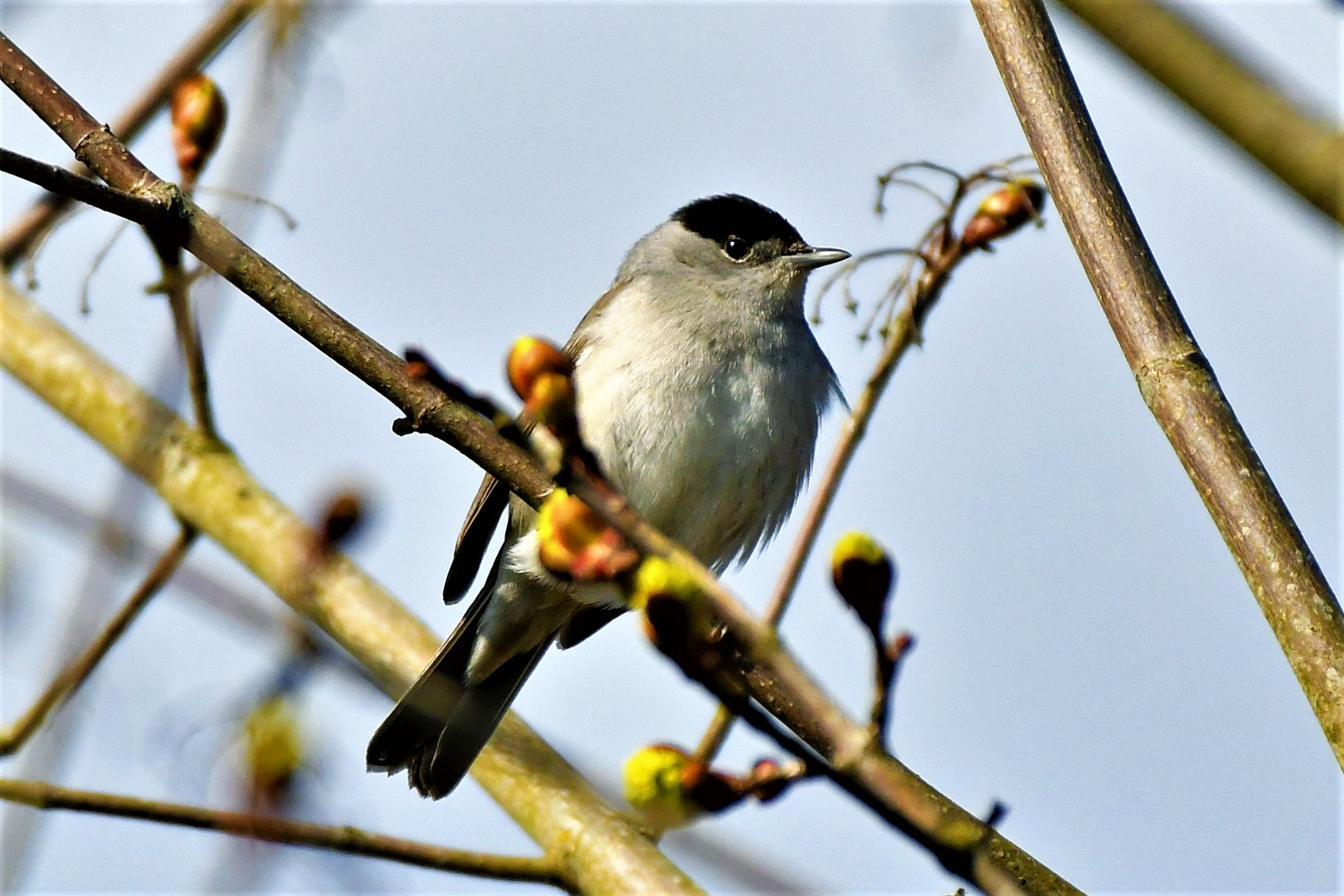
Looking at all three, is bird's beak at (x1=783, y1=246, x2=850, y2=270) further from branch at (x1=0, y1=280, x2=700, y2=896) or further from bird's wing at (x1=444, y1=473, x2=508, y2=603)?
branch at (x1=0, y1=280, x2=700, y2=896)

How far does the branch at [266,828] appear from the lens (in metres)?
2.53

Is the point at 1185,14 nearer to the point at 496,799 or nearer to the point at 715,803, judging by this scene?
the point at 715,803

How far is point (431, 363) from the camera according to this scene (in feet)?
6.22

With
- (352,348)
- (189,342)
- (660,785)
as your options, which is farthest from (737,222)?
(660,785)

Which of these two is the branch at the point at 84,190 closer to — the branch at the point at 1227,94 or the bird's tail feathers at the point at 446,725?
the branch at the point at 1227,94

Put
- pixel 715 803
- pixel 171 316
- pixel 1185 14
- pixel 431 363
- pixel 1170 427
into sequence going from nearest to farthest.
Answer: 1. pixel 1185 14
2. pixel 431 363
3. pixel 715 803
4. pixel 1170 427
5. pixel 171 316

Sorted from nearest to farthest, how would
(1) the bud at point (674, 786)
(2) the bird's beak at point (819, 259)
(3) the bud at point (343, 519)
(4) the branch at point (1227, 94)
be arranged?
(4) the branch at point (1227, 94), (1) the bud at point (674, 786), (3) the bud at point (343, 519), (2) the bird's beak at point (819, 259)

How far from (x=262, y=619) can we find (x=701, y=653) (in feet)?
2.83

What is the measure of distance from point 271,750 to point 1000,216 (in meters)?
2.24

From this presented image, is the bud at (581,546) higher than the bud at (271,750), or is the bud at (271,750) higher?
the bud at (581,546)

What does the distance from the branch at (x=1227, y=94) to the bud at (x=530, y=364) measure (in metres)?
0.77

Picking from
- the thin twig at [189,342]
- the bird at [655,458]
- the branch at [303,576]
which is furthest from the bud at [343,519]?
the bird at [655,458]

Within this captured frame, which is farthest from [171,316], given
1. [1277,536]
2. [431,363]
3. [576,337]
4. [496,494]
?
[576,337]

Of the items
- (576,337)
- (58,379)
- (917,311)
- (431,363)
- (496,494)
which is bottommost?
(431,363)
